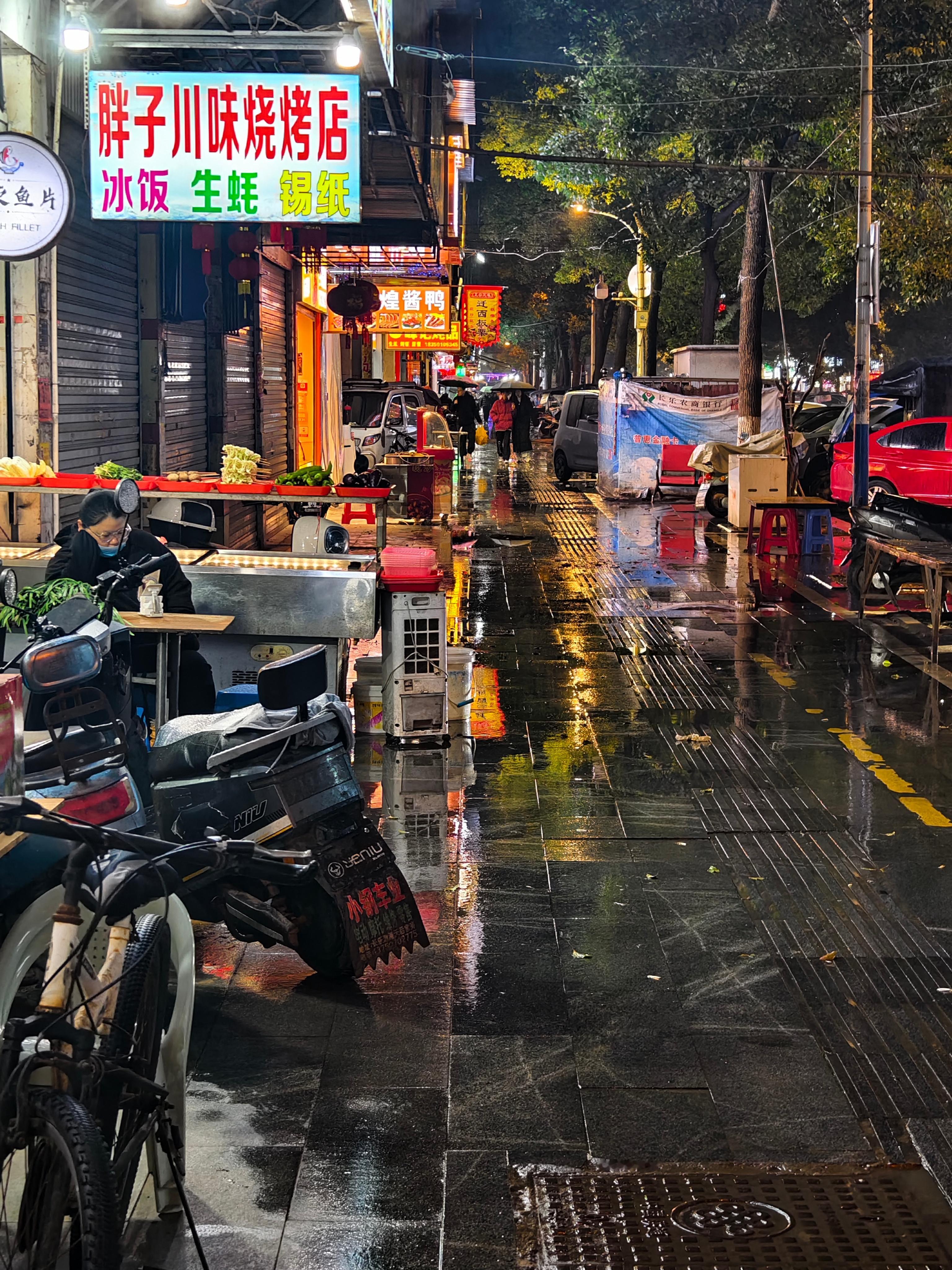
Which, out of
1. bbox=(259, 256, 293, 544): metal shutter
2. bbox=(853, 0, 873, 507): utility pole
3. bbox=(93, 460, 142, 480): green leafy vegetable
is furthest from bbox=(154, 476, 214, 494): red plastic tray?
bbox=(853, 0, 873, 507): utility pole

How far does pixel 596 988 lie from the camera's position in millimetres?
5730

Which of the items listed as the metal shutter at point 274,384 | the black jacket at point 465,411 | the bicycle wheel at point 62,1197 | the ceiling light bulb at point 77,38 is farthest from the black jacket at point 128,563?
the black jacket at point 465,411

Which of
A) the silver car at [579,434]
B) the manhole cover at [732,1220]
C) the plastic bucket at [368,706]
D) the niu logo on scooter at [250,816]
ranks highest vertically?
the silver car at [579,434]

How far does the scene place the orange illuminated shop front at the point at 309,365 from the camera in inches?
989

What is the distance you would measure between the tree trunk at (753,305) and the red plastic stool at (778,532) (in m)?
7.38

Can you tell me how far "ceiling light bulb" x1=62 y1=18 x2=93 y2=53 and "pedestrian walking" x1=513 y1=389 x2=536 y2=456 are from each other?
34.0 meters

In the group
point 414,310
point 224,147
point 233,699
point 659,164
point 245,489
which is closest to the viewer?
point 233,699

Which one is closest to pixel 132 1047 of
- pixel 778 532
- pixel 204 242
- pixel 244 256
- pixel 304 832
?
pixel 304 832

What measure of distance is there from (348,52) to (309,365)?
1710 cm

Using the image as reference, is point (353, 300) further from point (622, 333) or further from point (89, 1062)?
point (622, 333)

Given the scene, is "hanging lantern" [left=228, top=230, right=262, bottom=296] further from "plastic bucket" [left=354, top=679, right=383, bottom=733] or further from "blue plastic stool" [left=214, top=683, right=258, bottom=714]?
"blue plastic stool" [left=214, top=683, right=258, bottom=714]

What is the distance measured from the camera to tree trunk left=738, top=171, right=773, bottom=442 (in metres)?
26.1

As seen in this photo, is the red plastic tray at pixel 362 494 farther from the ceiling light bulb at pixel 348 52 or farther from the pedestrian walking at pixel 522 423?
the pedestrian walking at pixel 522 423

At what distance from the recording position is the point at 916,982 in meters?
5.84
